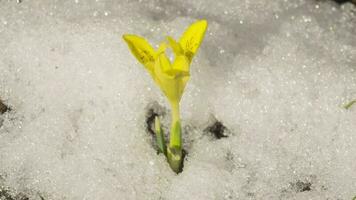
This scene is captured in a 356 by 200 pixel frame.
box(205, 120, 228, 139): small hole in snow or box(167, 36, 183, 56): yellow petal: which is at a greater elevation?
box(167, 36, 183, 56): yellow petal

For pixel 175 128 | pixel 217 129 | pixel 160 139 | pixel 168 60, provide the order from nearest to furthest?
pixel 168 60
pixel 175 128
pixel 160 139
pixel 217 129

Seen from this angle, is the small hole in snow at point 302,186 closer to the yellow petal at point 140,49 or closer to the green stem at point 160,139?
the green stem at point 160,139

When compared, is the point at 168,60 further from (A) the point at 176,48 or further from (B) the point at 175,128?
(B) the point at 175,128

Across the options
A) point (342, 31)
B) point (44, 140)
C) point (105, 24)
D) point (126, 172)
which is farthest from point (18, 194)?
point (342, 31)

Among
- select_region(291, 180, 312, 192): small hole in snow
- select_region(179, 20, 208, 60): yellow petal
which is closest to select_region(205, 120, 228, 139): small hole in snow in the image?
select_region(291, 180, 312, 192): small hole in snow

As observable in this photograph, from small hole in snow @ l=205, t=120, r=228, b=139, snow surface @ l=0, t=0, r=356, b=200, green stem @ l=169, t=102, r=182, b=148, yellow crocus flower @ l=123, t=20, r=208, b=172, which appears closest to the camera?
yellow crocus flower @ l=123, t=20, r=208, b=172

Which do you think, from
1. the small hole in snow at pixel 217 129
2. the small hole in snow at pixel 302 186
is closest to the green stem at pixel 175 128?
the small hole in snow at pixel 217 129

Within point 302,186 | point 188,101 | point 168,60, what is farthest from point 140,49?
point 302,186

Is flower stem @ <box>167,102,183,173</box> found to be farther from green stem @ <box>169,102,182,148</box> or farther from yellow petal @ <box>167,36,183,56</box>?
yellow petal @ <box>167,36,183,56</box>
